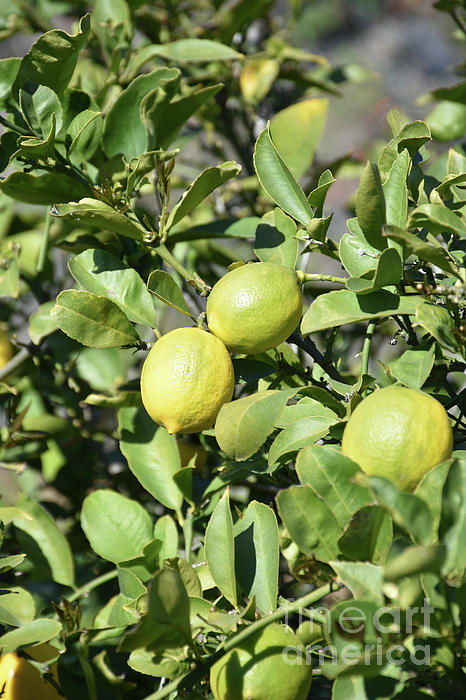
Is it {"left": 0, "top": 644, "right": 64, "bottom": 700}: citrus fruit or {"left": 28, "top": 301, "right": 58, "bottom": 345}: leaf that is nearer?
{"left": 0, "top": 644, "right": 64, "bottom": 700}: citrus fruit

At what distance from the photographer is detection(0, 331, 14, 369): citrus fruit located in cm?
101

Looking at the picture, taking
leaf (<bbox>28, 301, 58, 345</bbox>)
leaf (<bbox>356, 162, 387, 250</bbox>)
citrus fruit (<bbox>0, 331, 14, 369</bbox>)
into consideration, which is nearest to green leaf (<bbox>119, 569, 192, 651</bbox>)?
leaf (<bbox>356, 162, 387, 250</bbox>)

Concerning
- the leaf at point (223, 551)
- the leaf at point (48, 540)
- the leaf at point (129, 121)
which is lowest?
the leaf at point (48, 540)

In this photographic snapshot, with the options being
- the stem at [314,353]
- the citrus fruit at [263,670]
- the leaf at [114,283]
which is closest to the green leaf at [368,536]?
the citrus fruit at [263,670]

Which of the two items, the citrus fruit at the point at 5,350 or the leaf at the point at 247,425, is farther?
the citrus fruit at the point at 5,350

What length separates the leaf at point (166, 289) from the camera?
2.09ft

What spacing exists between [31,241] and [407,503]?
3.19 feet

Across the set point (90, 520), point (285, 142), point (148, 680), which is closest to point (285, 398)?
point (90, 520)

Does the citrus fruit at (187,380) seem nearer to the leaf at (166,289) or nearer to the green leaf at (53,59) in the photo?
the leaf at (166,289)

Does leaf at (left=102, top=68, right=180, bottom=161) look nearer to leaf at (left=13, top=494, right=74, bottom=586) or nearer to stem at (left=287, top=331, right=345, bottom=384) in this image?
stem at (left=287, top=331, right=345, bottom=384)

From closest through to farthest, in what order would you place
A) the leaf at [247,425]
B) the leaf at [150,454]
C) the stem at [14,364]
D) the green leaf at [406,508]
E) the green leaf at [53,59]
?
1. the green leaf at [406,508]
2. the leaf at [247,425]
3. the green leaf at [53,59]
4. the leaf at [150,454]
5. the stem at [14,364]

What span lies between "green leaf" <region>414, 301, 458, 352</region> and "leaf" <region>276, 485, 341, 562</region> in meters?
0.16

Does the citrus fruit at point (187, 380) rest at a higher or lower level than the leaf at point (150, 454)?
higher

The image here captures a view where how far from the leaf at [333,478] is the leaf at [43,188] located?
0.42 meters
